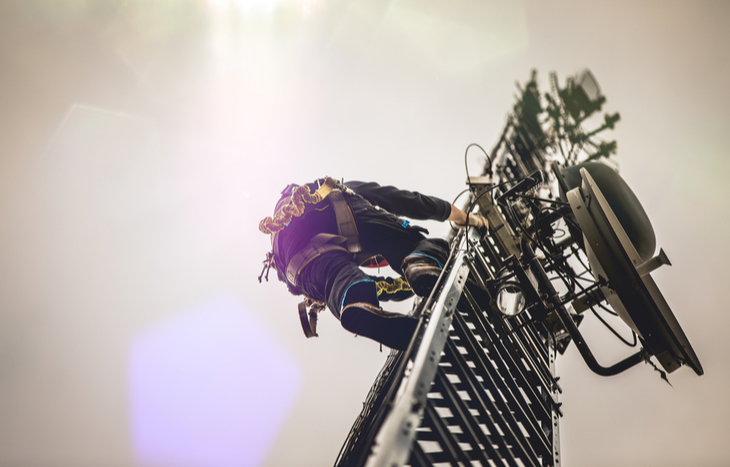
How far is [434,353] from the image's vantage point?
6.12 ft

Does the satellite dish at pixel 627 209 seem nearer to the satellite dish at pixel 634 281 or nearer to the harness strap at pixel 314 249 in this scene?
the satellite dish at pixel 634 281

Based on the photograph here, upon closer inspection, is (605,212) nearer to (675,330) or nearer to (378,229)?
(675,330)

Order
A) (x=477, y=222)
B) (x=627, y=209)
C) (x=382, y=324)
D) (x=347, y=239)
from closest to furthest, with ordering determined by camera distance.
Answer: (x=382, y=324) < (x=627, y=209) < (x=347, y=239) < (x=477, y=222)

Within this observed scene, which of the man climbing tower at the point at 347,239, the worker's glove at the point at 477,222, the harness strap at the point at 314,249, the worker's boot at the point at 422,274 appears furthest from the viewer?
the worker's glove at the point at 477,222

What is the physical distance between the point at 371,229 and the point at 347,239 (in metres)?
0.27

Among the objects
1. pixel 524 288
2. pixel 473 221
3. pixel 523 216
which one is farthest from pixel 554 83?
pixel 524 288

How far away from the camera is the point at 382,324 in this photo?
2.37 metres

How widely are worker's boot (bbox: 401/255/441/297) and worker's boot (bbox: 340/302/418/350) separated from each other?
592 mm

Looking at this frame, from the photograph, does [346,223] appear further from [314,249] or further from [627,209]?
[627,209]

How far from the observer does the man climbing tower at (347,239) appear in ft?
9.98

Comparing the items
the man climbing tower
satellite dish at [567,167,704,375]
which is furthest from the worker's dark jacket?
satellite dish at [567,167,704,375]

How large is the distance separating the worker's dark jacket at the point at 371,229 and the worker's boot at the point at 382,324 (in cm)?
69

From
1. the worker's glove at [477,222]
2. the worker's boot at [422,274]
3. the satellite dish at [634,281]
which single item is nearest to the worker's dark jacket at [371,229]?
the worker's boot at [422,274]

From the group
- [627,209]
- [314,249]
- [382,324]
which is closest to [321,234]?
[314,249]
